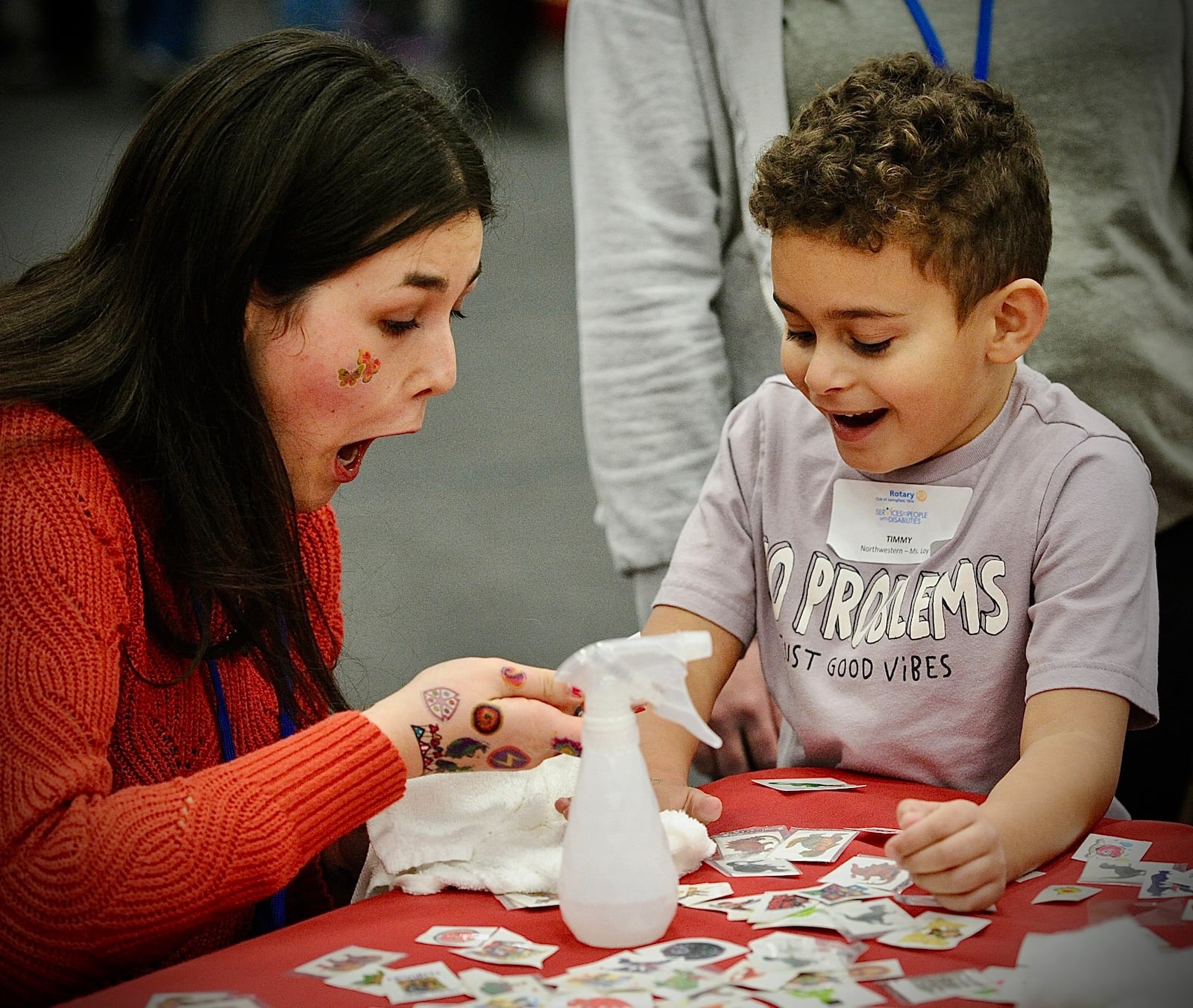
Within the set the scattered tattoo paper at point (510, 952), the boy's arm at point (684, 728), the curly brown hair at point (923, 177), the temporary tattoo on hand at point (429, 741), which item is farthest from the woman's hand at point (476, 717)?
the curly brown hair at point (923, 177)

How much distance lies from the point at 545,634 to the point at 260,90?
2.59 metres

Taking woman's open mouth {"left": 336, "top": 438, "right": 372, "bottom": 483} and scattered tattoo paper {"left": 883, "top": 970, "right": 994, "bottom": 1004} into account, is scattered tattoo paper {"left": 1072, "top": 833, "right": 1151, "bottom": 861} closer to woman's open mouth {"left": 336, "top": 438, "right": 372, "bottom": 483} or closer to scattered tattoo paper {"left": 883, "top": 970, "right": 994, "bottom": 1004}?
scattered tattoo paper {"left": 883, "top": 970, "right": 994, "bottom": 1004}

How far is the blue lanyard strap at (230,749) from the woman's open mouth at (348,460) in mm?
175

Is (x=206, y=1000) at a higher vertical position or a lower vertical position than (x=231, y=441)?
lower

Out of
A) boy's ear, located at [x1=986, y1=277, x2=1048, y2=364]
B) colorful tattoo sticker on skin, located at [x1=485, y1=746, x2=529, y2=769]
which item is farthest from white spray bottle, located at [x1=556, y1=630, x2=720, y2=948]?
boy's ear, located at [x1=986, y1=277, x2=1048, y2=364]

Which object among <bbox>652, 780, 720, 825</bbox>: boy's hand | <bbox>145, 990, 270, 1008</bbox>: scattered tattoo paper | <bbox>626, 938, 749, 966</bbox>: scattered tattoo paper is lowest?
<bbox>626, 938, 749, 966</bbox>: scattered tattoo paper

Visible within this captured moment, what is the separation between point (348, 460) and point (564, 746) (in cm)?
42

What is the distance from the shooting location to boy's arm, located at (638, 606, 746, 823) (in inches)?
54.7

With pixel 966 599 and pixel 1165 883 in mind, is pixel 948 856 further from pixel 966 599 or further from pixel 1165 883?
pixel 966 599

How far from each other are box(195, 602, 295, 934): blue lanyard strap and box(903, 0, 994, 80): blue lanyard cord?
114cm

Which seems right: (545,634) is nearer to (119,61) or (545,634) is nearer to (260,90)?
(260,90)

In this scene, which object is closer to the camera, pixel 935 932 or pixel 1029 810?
pixel 935 932

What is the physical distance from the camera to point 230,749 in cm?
140

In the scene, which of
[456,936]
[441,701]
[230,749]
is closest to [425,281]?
[441,701]
